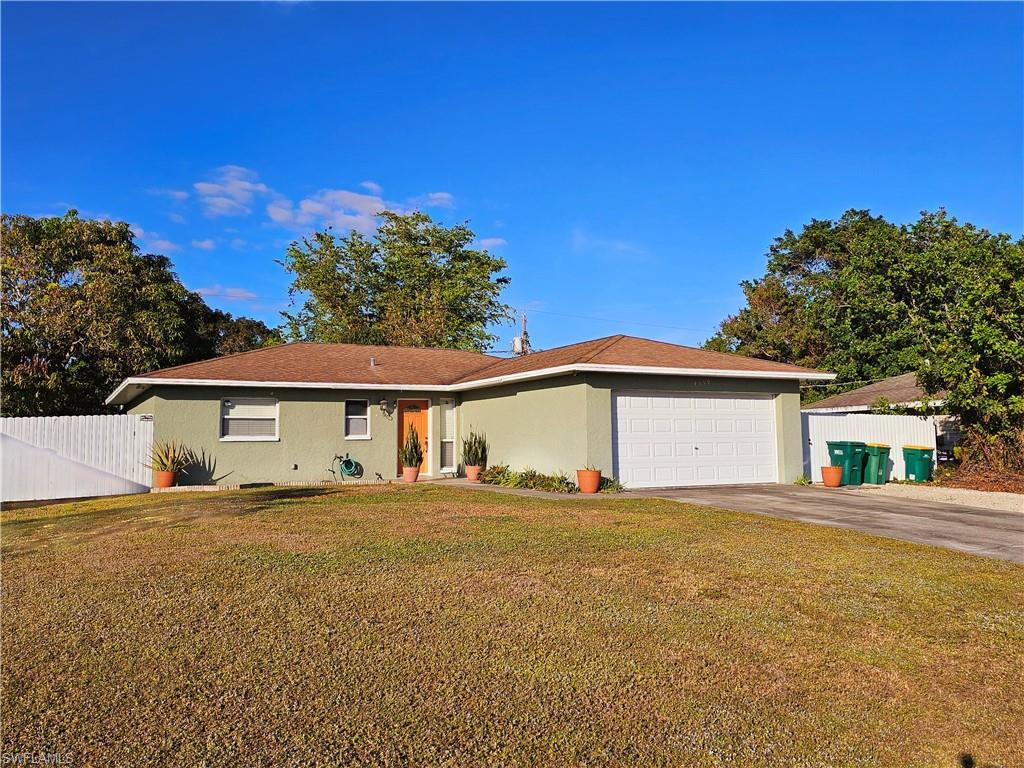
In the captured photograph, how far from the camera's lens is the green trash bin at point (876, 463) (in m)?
15.9

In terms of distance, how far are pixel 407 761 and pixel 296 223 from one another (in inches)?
1519

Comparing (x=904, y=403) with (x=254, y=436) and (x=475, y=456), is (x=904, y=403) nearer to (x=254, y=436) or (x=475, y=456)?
(x=475, y=456)

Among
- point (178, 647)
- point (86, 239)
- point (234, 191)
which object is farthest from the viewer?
point (234, 191)

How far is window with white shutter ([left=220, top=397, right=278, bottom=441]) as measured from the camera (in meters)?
16.5

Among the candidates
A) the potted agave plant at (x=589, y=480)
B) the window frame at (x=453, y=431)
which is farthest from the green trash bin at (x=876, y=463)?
the window frame at (x=453, y=431)

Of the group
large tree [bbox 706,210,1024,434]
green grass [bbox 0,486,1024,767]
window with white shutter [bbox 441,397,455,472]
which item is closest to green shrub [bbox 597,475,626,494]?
green grass [bbox 0,486,1024,767]

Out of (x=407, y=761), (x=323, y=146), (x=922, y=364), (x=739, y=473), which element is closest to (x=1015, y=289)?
(x=922, y=364)

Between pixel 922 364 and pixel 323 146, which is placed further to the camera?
pixel 323 146

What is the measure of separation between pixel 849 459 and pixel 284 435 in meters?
13.7

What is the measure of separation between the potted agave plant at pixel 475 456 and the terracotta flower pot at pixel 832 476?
8262 mm

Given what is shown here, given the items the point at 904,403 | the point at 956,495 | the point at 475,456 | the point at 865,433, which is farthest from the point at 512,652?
the point at 904,403

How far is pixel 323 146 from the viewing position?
21.0 m

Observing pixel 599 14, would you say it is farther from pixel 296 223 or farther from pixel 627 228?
pixel 296 223

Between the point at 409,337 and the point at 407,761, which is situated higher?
the point at 409,337
